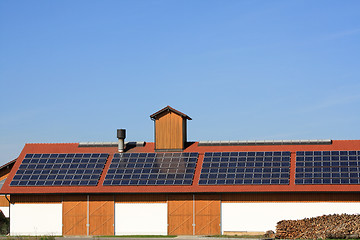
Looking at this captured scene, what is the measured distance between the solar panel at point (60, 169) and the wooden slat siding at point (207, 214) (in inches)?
382

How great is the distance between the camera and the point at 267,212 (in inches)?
2137

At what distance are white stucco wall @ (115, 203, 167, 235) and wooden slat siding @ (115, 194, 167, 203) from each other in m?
0.26

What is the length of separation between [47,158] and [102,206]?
29.3 ft

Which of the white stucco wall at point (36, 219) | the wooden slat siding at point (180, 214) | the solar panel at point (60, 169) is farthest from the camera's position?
the solar panel at point (60, 169)

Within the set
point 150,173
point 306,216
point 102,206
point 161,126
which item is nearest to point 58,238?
point 102,206

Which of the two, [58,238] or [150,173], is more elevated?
[150,173]

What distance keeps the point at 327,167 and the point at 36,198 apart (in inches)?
1031

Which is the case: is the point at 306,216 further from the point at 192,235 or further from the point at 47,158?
the point at 47,158

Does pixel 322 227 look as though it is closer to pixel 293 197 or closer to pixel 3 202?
pixel 293 197

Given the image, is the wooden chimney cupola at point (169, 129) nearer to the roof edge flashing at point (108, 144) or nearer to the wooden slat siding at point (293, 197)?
the roof edge flashing at point (108, 144)

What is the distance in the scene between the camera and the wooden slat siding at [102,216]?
5694cm

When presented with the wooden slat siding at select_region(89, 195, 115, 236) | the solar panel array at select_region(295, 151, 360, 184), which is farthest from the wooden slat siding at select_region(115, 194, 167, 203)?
the solar panel array at select_region(295, 151, 360, 184)

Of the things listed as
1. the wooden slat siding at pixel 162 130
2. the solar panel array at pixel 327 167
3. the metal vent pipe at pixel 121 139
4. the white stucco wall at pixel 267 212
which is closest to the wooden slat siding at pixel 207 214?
the white stucco wall at pixel 267 212

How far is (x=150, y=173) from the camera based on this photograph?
192ft
